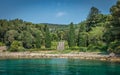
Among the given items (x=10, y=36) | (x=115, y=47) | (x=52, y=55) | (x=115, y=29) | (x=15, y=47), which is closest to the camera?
(x=115, y=47)

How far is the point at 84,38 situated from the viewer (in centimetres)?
10981

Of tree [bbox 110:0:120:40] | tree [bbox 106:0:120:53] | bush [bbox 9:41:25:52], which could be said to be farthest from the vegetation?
tree [bbox 110:0:120:40]

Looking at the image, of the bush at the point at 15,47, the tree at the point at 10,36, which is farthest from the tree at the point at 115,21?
the tree at the point at 10,36

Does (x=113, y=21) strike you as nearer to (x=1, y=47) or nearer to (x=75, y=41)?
(x=75, y=41)

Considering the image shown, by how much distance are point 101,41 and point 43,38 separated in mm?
24825

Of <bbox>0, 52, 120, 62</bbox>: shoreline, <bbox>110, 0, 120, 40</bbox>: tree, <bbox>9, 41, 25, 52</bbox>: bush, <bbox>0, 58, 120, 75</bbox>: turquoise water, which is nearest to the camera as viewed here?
<bbox>0, 58, 120, 75</bbox>: turquoise water

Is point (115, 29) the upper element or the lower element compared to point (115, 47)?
upper

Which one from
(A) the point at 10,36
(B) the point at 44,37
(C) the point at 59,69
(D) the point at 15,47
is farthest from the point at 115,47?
(B) the point at 44,37

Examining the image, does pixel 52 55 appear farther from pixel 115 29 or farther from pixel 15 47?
pixel 115 29

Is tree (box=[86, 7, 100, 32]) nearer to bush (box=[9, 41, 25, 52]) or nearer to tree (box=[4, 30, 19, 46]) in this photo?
tree (box=[4, 30, 19, 46])

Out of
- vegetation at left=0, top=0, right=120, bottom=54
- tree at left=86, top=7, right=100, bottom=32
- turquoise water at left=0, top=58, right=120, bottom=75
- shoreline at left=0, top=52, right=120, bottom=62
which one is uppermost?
tree at left=86, top=7, right=100, bottom=32

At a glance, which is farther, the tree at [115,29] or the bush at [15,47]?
the bush at [15,47]

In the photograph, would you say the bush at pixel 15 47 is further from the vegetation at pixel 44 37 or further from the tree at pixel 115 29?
the tree at pixel 115 29

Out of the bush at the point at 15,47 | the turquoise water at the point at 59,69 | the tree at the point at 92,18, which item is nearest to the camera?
the turquoise water at the point at 59,69
